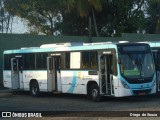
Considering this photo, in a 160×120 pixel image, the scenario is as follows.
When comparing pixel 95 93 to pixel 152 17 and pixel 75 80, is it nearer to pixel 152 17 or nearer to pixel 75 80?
pixel 75 80

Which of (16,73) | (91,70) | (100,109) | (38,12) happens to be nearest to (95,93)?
(91,70)

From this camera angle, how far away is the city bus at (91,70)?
67.4 feet

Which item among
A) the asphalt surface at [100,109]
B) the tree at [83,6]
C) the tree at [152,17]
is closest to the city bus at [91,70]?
the asphalt surface at [100,109]

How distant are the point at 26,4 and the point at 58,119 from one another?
2984cm

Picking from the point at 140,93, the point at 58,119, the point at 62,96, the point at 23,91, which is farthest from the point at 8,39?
the point at 58,119

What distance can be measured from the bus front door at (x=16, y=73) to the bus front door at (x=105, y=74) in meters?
7.54

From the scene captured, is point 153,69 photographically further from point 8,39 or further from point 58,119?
point 8,39

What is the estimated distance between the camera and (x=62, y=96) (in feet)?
84.5

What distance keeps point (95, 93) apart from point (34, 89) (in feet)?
18.5

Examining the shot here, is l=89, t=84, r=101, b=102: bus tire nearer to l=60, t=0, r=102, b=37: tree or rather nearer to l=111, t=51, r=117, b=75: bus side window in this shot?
l=111, t=51, r=117, b=75: bus side window

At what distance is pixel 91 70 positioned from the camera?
858 inches

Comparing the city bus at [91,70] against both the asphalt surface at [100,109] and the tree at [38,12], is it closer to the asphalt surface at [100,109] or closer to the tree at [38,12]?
the asphalt surface at [100,109]

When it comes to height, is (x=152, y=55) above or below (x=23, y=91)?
above

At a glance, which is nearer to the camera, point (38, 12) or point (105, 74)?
point (105, 74)
